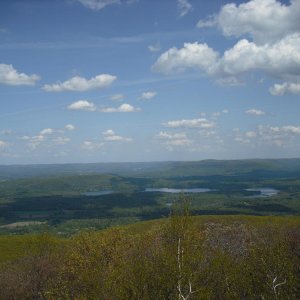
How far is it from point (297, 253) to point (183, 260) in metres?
35.4

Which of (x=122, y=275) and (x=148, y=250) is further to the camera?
(x=148, y=250)

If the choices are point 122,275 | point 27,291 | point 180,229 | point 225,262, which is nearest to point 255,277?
point 225,262

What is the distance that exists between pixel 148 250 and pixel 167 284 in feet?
78.9

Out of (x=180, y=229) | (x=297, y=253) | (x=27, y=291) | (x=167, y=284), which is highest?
(x=180, y=229)

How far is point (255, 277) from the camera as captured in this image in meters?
47.4

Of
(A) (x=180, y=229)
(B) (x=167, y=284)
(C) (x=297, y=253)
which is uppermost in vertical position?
(A) (x=180, y=229)

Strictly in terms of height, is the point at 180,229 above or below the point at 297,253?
above

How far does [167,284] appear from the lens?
36.7m

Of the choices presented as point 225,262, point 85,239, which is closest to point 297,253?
point 225,262

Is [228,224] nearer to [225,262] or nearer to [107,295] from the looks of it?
[225,262]

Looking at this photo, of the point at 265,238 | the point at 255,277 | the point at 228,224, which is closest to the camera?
the point at 255,277

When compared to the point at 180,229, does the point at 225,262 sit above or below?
below

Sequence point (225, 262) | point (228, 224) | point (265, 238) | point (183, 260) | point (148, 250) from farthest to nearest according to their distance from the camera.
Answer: point (228, 224), point (265, 238), point (148, 250), point (225, 262), point (183, 260)

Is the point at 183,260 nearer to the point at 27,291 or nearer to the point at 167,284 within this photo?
the point at 167,284
